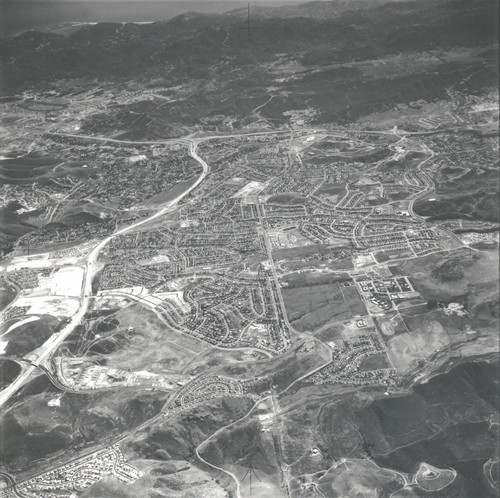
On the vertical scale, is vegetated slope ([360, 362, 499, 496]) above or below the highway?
below

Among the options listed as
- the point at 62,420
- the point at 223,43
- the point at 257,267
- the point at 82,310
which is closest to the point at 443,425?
the point at 257,267

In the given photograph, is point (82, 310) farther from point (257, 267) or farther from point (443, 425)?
point (443, 425)

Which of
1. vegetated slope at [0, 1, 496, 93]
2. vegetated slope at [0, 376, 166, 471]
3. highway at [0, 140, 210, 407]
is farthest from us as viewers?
vegetated slope at [0, 1, 496, 93]

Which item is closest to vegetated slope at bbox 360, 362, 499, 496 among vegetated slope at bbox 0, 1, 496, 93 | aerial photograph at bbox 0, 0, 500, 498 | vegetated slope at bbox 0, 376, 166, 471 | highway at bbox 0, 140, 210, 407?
aerial photograph at bbox 0, 0, 500, 498

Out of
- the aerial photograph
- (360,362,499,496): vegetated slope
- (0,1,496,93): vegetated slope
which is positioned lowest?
(360,362,499,496): vegetated slope

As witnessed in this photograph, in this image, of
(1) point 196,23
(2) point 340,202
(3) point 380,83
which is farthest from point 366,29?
(2) point 340,202

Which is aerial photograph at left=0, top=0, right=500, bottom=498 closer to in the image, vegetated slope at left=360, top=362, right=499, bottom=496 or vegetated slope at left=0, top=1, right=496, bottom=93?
vegetated slope at left=360, top=362, right=499, bottom=496

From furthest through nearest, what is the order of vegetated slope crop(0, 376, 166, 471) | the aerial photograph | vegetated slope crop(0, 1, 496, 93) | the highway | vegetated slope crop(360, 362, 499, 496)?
vegetated slope crop(0, 1, 496, 93) < the highway < vegetated slope crop(0, 376, 166, 471) < the aerial photograph < vegetated slope crop(360, 362, 499, 496)

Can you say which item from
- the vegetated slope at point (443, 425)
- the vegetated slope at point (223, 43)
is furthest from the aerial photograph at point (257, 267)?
the vegetated slope at point (223, 43)
